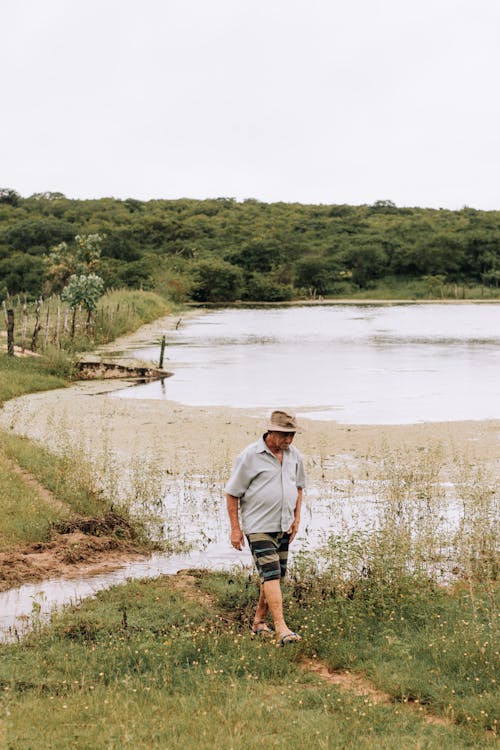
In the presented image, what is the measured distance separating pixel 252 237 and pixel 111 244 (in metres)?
29.9

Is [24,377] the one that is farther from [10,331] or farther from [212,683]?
[212,683]

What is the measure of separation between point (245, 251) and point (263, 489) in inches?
3783

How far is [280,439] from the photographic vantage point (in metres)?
6.47

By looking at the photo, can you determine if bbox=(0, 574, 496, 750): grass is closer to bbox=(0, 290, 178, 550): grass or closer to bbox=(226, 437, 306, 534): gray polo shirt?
bbox=(226, 437, 306, 534): gray polo shirt

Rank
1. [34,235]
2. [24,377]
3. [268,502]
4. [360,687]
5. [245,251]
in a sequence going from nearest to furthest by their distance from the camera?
[360,687] < [268,502] < [24,377] < [34,235] < [245,251]

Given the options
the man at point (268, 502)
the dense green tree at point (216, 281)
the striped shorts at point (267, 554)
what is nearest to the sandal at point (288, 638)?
the man at point (268, 502)

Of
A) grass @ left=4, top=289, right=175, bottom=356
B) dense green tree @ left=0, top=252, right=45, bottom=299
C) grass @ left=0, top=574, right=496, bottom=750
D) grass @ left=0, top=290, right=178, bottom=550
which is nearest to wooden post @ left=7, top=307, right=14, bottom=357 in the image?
grass @ left=4, top=289, right=175, bottom=356

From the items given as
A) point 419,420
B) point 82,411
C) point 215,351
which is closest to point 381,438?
point 419,420

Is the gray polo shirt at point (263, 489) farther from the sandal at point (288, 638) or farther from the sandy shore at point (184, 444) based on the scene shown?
the sandy shore at point (184, 444)

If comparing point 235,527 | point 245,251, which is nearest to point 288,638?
point 235,527

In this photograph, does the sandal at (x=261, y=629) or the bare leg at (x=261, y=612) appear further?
the bare leg at (x=261, y=612)

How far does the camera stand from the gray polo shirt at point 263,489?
652cm

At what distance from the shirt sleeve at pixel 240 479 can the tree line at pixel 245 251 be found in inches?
2019

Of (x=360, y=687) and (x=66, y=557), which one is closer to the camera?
(x=360, y=687)
